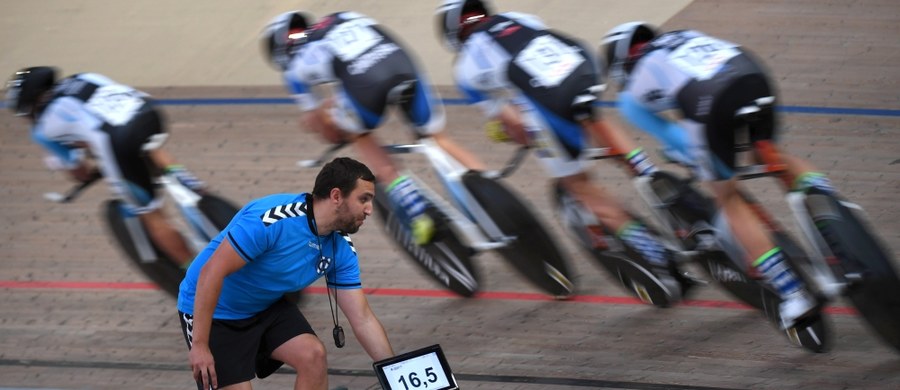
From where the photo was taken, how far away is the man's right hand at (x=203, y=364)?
3.61m

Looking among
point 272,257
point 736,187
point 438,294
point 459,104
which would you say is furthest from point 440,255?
point 459,104

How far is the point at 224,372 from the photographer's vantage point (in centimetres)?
384

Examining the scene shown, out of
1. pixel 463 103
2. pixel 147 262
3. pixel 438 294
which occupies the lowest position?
pixel 463 103

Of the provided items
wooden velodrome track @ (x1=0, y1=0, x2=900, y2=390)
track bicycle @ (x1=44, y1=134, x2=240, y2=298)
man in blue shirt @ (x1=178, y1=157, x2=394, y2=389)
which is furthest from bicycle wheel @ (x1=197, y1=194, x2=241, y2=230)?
man in blue shirt @ (x1=178, y1=157, x2=394, y2=389)

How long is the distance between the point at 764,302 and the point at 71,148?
114 inches

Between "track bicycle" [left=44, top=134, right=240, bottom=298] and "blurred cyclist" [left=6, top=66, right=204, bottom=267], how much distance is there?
0.04m

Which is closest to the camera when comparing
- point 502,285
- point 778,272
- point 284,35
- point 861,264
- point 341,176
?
point 341,176

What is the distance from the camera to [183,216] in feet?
19.0

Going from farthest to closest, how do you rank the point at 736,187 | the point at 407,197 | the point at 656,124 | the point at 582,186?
the point at 407,197
the point at 582,186
the point at 656,124
the point at 736,187

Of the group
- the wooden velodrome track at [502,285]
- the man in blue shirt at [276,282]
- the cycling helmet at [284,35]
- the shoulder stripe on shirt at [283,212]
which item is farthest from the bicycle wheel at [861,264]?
the cycling helmet at [284,35]

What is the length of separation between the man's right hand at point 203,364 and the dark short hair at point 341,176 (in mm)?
512

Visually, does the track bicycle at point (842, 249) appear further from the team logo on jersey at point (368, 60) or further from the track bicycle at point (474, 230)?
the team logo on jersey at point (368, 60)

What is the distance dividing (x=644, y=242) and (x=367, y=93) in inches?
Result: 50.1

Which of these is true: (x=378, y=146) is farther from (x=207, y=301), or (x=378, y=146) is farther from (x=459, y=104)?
(x=459, y=104)
